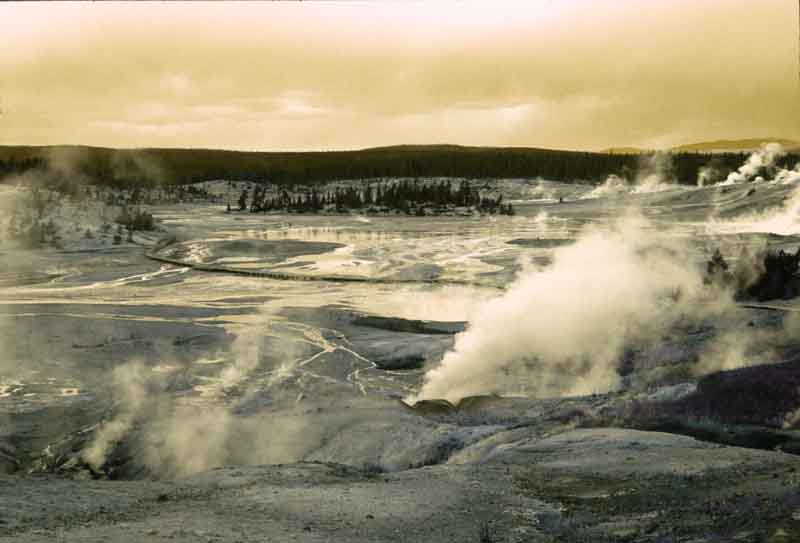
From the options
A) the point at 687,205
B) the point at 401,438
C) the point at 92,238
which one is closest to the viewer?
the point at 401,438

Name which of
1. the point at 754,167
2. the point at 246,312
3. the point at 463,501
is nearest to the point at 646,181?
the point at 754,167

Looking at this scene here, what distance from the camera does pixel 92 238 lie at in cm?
2827

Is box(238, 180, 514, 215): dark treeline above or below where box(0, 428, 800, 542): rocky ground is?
above

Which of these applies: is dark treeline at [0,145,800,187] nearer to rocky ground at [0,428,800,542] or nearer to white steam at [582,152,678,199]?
white steam at [582,152,678,199]

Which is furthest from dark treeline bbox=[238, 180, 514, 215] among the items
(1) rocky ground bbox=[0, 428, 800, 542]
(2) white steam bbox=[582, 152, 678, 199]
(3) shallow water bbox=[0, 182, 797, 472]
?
(1) rocky ground bbox=[0, 428, 800, 542]

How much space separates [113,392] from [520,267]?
12.6 m

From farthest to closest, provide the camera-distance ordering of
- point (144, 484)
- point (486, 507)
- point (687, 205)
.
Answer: point (687, 205), point (144, 484), point (486, 507)

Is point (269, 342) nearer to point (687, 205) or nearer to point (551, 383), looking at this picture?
point (551, 383)

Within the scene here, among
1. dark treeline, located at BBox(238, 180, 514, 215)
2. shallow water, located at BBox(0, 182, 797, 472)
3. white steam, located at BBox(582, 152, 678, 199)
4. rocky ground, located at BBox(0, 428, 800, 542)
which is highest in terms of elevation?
white steam, located at BBox(582, 152, 678, 199)

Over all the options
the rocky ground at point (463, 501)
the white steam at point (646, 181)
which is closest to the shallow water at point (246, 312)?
the rocky ground at point (463, 501)

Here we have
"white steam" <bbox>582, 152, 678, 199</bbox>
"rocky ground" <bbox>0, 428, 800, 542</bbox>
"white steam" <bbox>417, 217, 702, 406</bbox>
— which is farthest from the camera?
"white steam" <bbox>582, 152, 678, 199</bbox>

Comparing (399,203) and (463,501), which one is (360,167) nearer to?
(399,203)

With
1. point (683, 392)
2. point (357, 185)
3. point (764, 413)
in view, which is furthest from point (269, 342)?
point (357, 185)

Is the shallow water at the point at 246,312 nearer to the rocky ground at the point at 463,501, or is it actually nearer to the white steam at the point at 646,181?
the rocky ground at the point at 463,501
